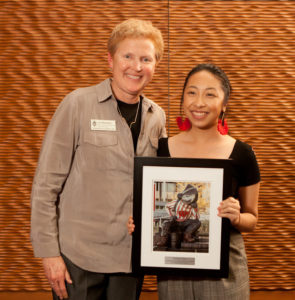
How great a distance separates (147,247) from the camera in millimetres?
1359

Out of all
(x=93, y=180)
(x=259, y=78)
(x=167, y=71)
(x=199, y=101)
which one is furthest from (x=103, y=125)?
(x=259, y=78)

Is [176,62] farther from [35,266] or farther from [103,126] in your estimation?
[35,266]

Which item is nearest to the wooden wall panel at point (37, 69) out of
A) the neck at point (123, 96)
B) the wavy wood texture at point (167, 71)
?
the wavy wood texture at point (167, 71)

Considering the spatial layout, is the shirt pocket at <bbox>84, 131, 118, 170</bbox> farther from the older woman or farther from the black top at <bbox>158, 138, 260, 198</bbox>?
the black top at <bbox>158, 138, 260, 198</bbox>

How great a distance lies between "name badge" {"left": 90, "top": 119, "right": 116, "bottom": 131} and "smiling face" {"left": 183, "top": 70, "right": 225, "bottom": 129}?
30cm

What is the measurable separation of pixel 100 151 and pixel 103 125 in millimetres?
105

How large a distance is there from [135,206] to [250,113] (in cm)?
156

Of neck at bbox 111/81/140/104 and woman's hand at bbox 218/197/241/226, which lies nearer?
woman's hand at bbox 218/197/241/226

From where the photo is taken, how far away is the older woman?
1.46 metres

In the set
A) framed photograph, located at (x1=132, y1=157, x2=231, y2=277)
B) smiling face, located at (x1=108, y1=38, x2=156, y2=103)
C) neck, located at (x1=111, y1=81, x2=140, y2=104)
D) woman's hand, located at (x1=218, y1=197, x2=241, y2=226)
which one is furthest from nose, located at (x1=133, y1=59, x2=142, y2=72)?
woman's hand, located at (x1=218, y1=197, x2=241, y2=226)

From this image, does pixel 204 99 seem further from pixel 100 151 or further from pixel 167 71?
pixel 167 71

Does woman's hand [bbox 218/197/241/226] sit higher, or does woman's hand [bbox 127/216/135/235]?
woman's hand [bbox 218/197/241/226]

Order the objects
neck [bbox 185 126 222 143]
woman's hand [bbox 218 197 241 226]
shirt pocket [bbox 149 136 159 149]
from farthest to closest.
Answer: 1. shirt pocket [bbox 149 136 159 149]
2. neck [bbox 185 126 222 143]
3. woman's hand [bbox 218 197 241 226]

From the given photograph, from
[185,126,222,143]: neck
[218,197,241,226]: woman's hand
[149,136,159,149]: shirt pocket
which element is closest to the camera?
[218,197,241,226]: woman's hand
